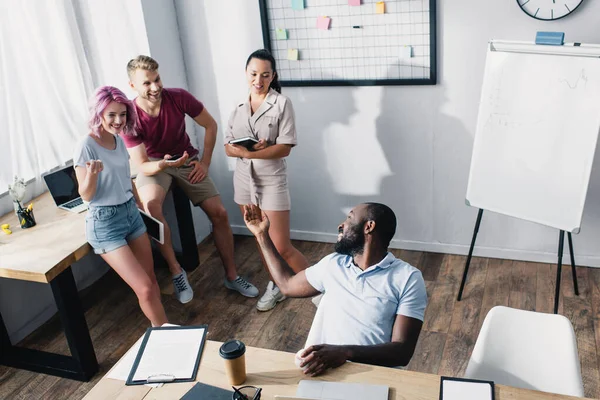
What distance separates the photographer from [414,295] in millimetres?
2080

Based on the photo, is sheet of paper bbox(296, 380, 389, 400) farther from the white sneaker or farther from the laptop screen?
the laptop screen

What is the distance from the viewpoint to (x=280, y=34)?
388cm

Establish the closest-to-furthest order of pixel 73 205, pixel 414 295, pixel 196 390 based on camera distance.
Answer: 1. pixel 196 390
2. pixel 414 295
3. pixel 73 205

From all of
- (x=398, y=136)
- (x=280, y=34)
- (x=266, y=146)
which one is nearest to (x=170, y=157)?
(x=266, y=146)

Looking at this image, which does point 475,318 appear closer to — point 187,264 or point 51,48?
point 187,264

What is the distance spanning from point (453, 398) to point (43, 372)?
231cm

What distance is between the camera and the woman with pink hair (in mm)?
2854

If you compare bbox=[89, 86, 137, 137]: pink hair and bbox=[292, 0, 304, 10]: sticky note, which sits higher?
bbox=[292, 0, 304, 10]: sticky note

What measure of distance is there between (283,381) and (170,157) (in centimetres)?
190

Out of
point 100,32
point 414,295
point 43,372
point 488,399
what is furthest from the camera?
point 100,32

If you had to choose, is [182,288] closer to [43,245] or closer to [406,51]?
[43,245]

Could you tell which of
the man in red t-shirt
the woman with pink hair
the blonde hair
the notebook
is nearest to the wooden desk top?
the woman with pink hair

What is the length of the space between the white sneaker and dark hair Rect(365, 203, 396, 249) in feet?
5.12

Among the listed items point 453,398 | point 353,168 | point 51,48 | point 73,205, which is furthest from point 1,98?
point 453,398
